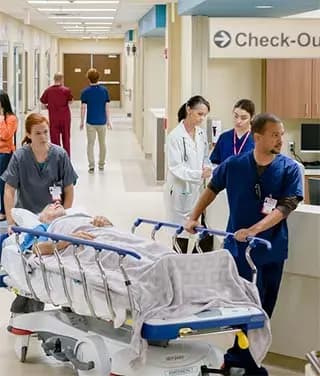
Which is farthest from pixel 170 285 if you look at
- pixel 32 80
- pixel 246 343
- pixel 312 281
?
pixel 32 80

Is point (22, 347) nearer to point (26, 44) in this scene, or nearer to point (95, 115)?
point (95, 115)

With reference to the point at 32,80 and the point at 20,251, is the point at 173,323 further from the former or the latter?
the point at 32,80

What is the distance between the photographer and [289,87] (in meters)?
8.51

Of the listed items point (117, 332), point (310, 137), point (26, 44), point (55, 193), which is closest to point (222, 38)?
point (310, 137)

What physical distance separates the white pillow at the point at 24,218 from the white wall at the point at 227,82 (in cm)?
351

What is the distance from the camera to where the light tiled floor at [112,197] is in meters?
4.96

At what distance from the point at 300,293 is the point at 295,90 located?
4023 millimetres

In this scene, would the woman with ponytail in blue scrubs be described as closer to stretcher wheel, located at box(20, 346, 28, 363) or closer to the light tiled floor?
the light tiled floor

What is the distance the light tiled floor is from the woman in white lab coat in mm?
1301

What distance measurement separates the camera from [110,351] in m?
4.35

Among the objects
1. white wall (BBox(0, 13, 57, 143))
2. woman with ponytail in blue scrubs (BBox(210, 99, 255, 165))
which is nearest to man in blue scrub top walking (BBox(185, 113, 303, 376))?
woman with ponytail in blue scrubs (BBox(210, 99, 255, 165))

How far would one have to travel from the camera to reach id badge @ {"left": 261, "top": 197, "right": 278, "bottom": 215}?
4430mm

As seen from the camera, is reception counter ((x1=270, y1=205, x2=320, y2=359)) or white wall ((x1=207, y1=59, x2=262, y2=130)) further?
white wall ((x1=207, y1=59, x2=262, y2=130))

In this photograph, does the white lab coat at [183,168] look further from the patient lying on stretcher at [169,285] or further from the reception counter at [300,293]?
the patient lying on stretcher at [169,285]
